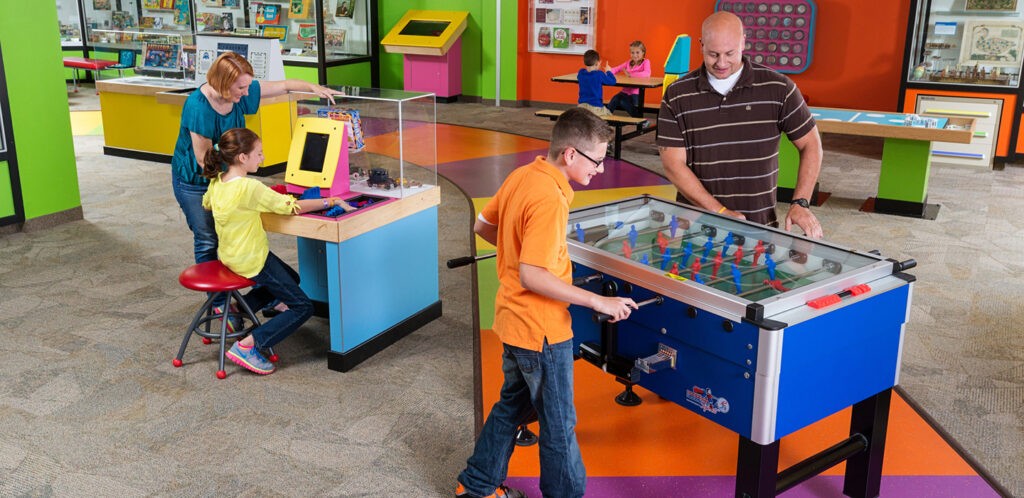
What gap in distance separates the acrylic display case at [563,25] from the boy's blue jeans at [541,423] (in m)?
9.52

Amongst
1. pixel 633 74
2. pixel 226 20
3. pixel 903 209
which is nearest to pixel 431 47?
pixel 226 20

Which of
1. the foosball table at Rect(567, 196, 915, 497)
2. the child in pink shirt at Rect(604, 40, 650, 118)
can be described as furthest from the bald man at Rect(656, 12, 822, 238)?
the child in pink shirt at Rect(604, 40, 650, 118)

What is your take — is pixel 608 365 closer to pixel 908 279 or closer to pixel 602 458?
pixel 602 458

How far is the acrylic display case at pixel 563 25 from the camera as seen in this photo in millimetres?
11969

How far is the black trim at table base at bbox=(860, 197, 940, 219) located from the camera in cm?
739

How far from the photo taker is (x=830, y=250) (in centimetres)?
316

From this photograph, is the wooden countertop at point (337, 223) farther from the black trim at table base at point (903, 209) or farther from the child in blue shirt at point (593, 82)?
the child in blue shirt at point (593, 82)

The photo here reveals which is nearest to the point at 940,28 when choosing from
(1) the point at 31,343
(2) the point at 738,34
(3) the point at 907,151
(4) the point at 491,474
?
(3) the point at 907,151

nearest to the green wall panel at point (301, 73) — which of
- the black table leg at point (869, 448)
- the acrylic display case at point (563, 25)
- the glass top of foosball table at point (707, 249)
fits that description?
the acrylic display case at point (563, 25)

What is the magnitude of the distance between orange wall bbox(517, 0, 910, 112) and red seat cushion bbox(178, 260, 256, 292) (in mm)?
8306

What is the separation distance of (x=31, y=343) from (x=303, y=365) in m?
1.48

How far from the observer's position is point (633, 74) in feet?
35.3

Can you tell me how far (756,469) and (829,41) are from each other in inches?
351

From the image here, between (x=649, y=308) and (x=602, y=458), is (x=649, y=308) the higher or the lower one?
the higher one
